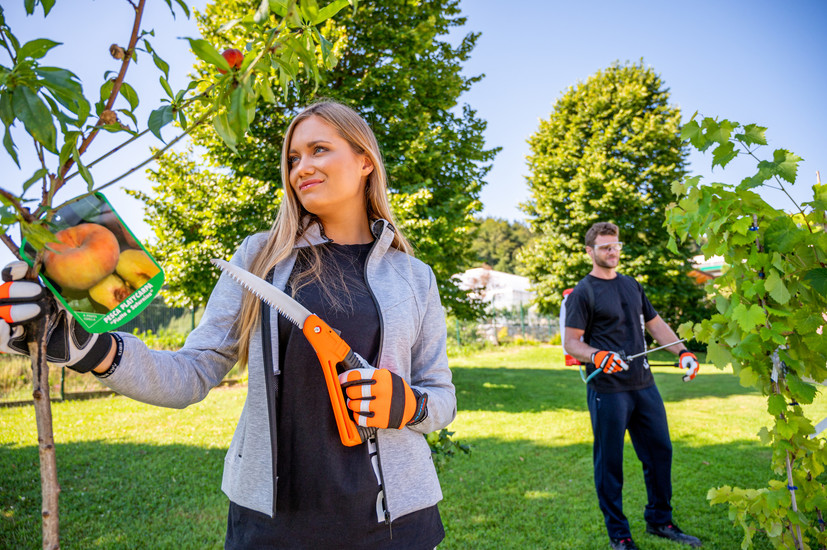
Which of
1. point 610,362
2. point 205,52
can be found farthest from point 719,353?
point 205,52

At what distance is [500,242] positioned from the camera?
217 ft

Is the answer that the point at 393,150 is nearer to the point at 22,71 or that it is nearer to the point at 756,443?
the point at 756,443

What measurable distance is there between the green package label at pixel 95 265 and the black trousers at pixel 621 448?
12.7ft

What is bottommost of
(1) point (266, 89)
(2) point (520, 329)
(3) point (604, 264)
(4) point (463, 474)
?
(4) point (463, 474)

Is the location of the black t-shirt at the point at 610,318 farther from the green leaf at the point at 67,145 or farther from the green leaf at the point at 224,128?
the green leaf at the point at 67,145

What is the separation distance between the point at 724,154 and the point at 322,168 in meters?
1.88

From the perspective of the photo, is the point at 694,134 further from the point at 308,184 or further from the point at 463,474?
the point at 463,474

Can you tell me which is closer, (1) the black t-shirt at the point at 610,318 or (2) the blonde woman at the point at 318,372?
(2) the blonde woman at the point at 318,372

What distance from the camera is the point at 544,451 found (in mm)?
6926

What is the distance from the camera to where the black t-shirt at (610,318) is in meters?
4.26

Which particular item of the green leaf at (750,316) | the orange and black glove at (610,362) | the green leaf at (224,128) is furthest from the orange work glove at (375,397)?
the orange and black glove at (610,362)

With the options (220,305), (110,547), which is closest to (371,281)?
(220,305)

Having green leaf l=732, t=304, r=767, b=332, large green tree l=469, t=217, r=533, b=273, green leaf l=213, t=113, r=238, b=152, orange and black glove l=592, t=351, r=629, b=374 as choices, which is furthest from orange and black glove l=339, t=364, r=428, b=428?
large green tree l=469, t=217, r=533, b=273

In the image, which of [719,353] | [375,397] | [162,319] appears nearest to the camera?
[375,397]
